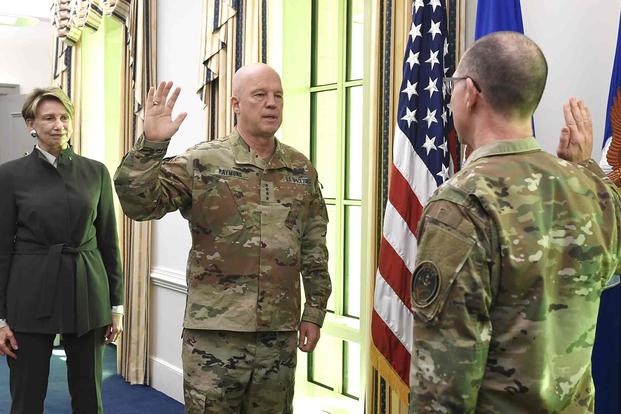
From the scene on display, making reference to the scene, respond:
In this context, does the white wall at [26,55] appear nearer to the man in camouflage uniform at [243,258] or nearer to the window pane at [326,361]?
the window pane at [326,361]

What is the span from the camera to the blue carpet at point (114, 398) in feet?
14.0

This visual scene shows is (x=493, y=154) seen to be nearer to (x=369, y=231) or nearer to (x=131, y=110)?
(x=369, y=231)

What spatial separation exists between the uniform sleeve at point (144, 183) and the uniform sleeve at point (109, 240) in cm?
76

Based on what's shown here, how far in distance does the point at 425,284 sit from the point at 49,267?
1.90 metres

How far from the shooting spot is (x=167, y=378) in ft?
15.3

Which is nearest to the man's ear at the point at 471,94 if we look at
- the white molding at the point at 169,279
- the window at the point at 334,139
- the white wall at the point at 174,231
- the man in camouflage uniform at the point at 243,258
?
the man in camouflage uniform at the point at 243,258

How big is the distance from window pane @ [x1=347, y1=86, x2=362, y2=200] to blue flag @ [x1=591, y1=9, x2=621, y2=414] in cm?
161

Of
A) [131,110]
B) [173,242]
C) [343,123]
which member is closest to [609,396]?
[343,123]

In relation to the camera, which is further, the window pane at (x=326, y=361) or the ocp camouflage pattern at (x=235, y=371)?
the window pane at (x=326, y=361)

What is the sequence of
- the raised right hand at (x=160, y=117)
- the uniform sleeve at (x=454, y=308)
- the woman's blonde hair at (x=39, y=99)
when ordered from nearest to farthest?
the uniform sleeve at (x=454, y=308)
the raised right hand at (x=160, y=117)
the woman's blonde hair at (x=39, y=99)

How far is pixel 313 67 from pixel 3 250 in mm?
1864

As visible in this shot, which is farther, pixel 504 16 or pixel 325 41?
pixel 325 41

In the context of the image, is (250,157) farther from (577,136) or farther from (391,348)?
(577,136)

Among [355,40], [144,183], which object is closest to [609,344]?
[144,183]
